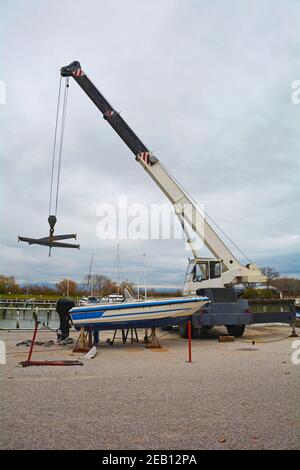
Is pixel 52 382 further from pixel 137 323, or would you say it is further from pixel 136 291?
pixel 136 291

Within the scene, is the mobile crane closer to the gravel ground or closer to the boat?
the boat

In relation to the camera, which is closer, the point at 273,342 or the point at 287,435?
the point at 287,435

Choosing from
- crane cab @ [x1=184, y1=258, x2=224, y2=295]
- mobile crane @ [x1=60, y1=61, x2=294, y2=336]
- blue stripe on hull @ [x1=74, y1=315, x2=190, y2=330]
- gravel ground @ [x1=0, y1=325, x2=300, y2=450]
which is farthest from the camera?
crane cab @ [x1=184, y1=258, x2=224, y2=295]

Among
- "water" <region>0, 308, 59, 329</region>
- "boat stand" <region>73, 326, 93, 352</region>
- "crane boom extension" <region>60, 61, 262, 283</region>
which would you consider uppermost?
"crane boom extension" <region>60, 61, 262, 283</region>

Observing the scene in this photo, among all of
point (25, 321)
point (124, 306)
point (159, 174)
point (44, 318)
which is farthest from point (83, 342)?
point (44, 318)

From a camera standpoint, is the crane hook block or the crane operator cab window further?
the crane operator cab window

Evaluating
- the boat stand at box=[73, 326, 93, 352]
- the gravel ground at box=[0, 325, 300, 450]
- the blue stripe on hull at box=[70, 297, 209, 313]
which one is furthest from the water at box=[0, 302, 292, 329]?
the gravel ground at box=[0, 325, 300, 450]

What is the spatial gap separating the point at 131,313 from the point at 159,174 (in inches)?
271

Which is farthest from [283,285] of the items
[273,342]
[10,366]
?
[10,366]

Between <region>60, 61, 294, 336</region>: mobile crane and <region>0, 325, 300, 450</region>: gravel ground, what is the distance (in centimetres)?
430

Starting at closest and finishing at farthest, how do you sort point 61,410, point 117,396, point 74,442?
point 74,442 < point 61,410 < point 117,396

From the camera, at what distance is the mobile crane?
14.1m

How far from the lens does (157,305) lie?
12.1 metres
